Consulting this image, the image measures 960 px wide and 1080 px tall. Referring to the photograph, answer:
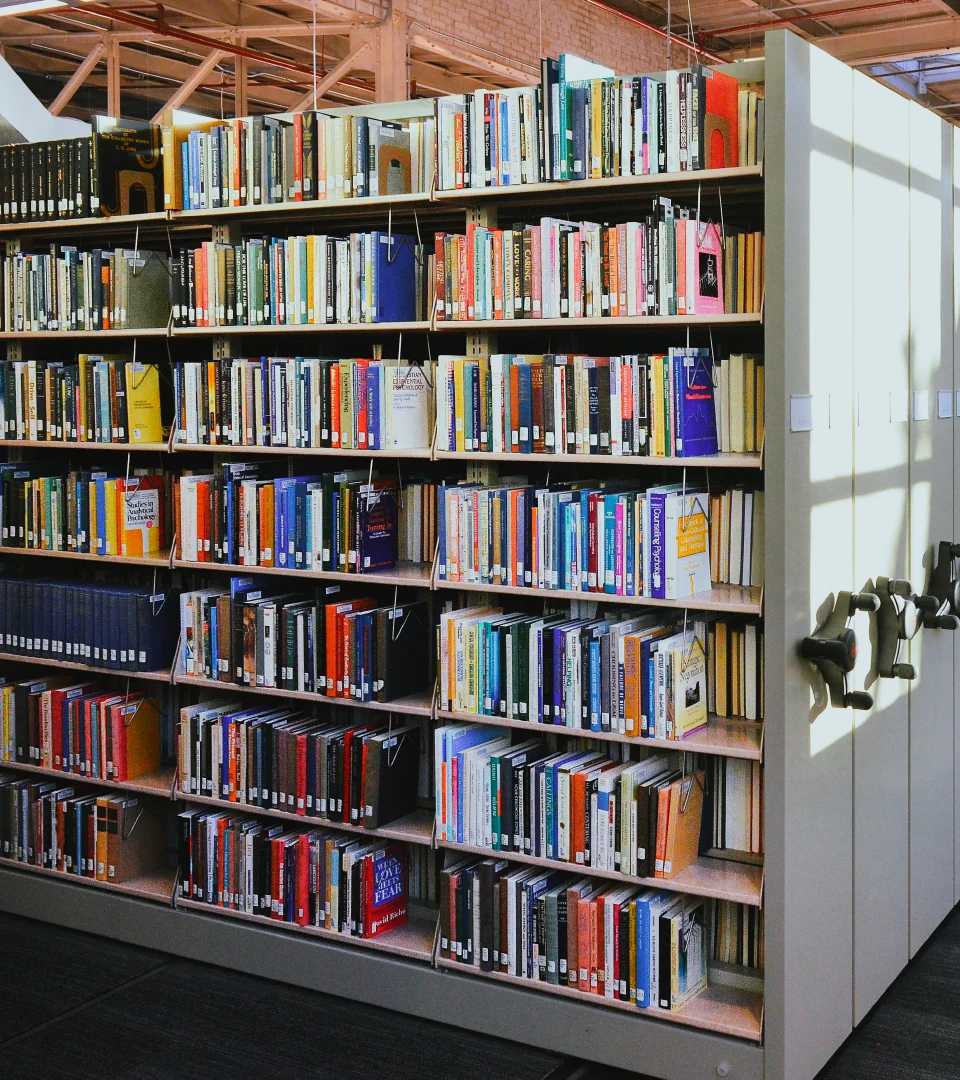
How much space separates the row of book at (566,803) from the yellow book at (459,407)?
2.91 ft

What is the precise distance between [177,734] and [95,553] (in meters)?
0.73

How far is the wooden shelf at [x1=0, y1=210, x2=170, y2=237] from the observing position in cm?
451

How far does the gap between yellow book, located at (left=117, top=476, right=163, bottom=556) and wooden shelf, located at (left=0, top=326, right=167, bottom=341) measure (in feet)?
1.70

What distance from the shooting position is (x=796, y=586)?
342 centimetres

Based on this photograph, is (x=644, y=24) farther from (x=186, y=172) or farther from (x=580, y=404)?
(x=580, y=404)

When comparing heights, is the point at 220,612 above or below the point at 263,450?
below

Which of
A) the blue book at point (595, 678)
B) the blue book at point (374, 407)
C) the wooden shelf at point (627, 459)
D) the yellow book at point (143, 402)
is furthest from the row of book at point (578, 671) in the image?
the yellow book at point (143, 402)

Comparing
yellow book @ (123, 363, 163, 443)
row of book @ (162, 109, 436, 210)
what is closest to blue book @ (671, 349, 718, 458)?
row of book @ (162, 109, 436, 210)

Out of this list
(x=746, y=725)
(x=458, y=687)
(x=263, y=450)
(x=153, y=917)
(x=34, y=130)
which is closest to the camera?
(x=746, y=725)

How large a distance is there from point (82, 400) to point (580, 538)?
207 centimetres

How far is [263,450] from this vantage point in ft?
14.0

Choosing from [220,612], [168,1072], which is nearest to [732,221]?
[220,612]

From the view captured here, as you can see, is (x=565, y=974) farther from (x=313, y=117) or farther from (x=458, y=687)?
(x=313, y=117)

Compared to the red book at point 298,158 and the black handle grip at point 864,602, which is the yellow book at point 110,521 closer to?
the red book at point 298,158
